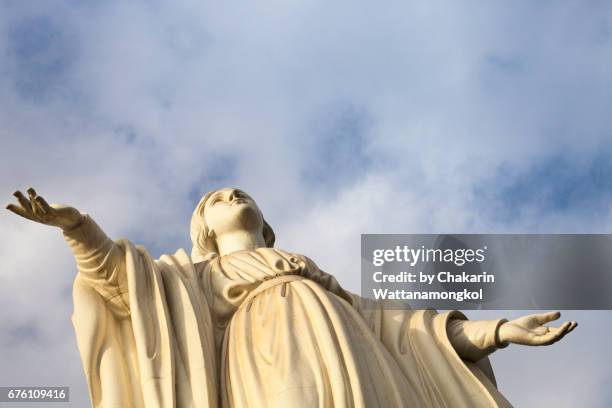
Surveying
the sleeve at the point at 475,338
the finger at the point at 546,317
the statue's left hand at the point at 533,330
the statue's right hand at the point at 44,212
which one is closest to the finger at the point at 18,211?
the statue's right hand at the point at 44,212

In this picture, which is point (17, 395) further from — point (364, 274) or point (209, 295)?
point (364, 274)

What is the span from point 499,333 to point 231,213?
2777 mm

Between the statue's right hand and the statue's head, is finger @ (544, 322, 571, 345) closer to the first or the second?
the statue's head

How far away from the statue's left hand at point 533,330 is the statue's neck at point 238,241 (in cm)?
252

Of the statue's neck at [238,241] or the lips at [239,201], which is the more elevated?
the lips at [239,201]

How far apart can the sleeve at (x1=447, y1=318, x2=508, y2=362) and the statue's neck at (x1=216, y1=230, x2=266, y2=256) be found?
205cm

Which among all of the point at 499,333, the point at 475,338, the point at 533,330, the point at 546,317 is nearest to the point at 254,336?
the point at 475,338

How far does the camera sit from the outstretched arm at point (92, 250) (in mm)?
9750

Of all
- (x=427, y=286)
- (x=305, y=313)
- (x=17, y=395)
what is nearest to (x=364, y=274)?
(x=427, y=286)

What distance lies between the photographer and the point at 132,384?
972 cm

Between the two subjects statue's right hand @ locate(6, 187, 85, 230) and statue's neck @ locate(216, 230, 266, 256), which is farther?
statue's neck @ locate(216, 230, 266, 256)

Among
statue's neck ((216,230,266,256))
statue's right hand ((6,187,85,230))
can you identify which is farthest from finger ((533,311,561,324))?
statue's right hand ((6,187,85,230))

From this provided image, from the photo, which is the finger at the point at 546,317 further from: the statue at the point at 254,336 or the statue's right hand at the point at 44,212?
the statue's right hand at the point at 44,212

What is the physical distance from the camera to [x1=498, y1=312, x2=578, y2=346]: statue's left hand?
9.69 m
